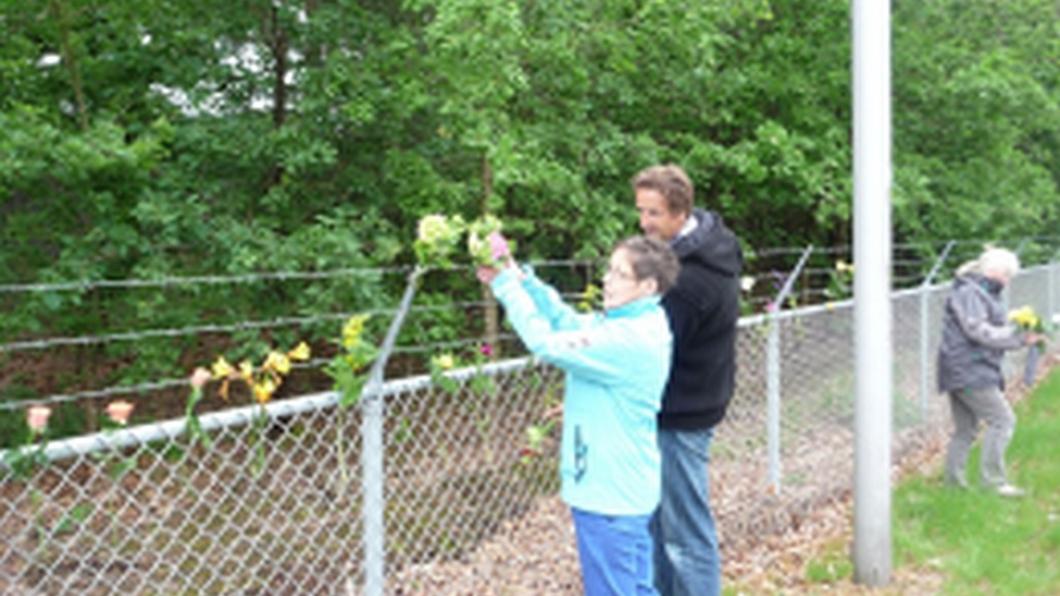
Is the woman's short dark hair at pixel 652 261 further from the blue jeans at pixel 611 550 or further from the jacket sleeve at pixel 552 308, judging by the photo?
the blue jeans at pixel 611 550

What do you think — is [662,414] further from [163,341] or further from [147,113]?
[147,113]

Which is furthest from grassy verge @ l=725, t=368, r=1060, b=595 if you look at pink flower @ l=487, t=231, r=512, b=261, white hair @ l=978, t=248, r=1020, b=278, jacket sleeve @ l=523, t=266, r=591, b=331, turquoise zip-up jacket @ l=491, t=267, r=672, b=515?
pink flower @ l=487, t=231, r=512, b=261

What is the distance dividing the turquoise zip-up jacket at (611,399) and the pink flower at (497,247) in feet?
0.14

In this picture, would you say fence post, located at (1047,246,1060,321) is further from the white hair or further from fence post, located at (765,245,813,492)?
fence post, located at (765,245,813,492)

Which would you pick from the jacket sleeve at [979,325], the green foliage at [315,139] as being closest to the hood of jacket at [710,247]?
the jacket sleeve at [979,325]

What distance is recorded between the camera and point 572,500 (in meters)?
2.83

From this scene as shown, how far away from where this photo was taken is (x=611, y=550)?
2807 millimetres

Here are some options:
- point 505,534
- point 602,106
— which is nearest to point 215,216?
point 505,534

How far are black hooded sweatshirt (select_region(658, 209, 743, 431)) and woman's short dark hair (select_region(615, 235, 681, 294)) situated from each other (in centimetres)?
38

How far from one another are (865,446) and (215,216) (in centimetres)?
473

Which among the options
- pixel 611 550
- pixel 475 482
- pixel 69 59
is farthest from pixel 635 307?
pixel 69 59

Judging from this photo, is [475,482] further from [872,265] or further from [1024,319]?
[1024,319]

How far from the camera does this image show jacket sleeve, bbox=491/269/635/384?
2.62 m

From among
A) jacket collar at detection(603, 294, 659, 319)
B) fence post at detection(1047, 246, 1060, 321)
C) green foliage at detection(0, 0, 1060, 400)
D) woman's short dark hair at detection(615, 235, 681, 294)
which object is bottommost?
fence post at detection(1047, 246, 1060, 321)
